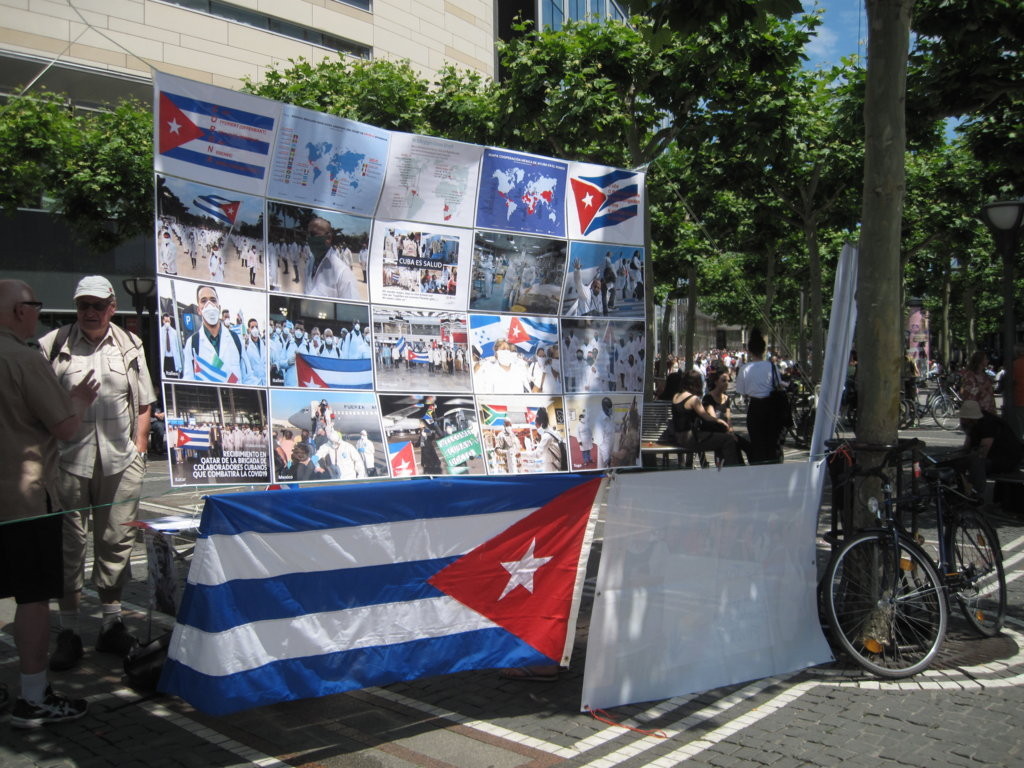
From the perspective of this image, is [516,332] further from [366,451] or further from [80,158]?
[80,158]

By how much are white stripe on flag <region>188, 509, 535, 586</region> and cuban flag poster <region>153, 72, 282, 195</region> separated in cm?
158

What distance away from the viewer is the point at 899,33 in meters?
4.96

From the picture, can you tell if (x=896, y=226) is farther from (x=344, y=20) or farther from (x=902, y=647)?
(x=344, y=20)

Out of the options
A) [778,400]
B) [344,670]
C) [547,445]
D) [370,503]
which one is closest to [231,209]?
[370,503]

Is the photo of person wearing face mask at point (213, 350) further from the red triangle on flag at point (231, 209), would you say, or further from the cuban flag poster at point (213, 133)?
the cuban flag poster at point (213, 133)

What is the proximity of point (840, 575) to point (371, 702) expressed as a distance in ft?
8.45

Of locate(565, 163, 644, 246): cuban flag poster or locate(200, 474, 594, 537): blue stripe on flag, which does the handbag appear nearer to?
locate(565, 163, 644, 246): cuban flag poster

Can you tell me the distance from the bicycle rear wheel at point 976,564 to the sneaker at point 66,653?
508cm

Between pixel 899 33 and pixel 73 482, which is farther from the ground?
pixel 899 33

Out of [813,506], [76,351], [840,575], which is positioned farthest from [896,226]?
[76,351]

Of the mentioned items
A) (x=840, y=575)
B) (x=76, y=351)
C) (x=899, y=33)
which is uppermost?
(x=899, y=33)

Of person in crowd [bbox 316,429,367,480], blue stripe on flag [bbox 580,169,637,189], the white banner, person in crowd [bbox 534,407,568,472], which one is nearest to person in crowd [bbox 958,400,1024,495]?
the white banner

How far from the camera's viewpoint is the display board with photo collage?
3.71m

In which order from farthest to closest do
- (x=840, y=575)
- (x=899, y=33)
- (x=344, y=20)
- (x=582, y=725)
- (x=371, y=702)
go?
(x=344, y=20)
(x=899, y=33)
(x=840, y=575)
(x=371, y=702)
(x=582, y=725)
